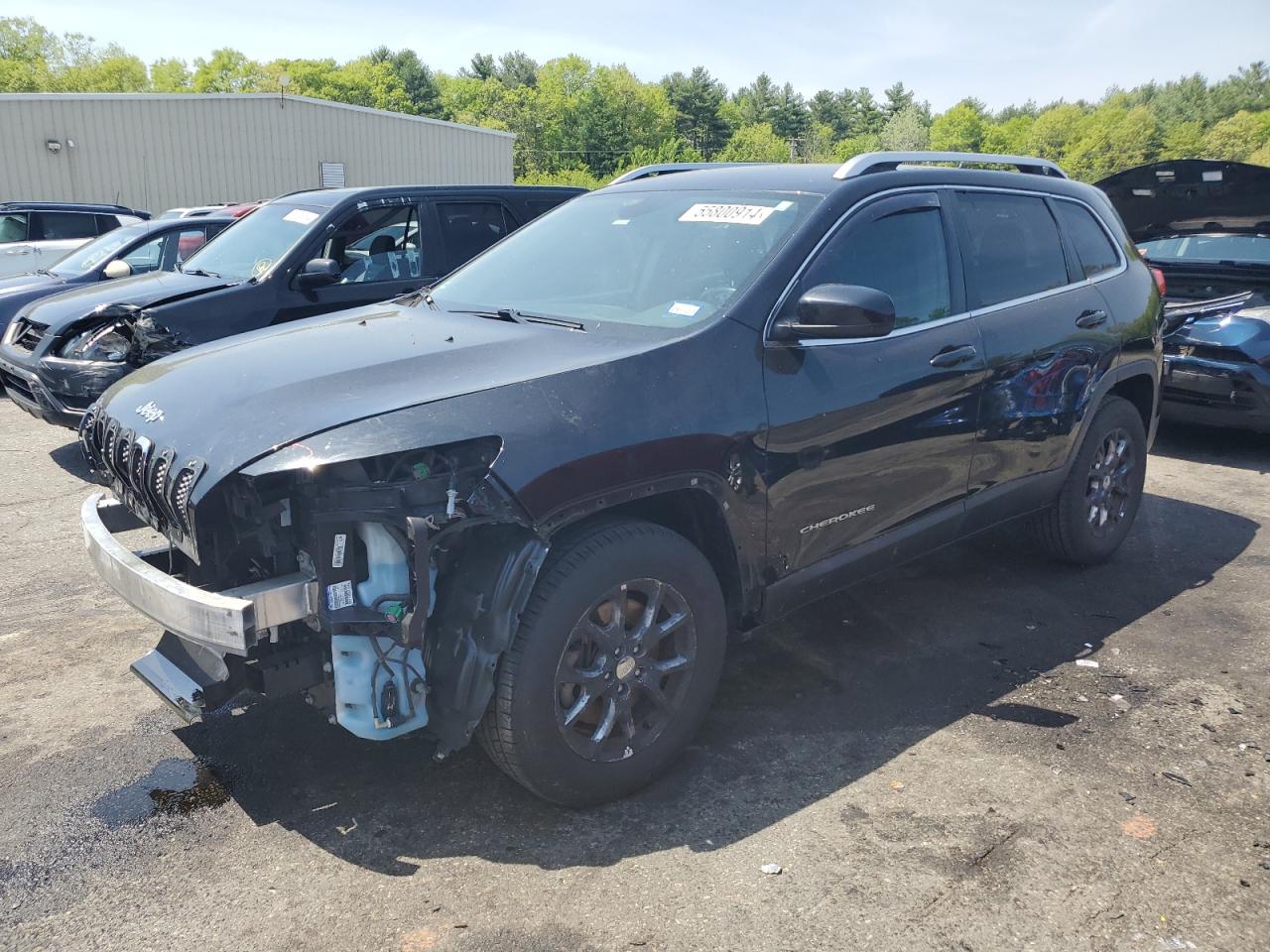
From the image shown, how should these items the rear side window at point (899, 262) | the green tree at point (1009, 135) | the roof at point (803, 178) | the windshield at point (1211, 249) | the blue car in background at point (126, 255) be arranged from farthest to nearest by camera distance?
the green tree at point (1009, 135), the blue car in background at point (126, 255), the windshield at point (1211, 249), the roof at point (803, 178), the rear side window at point (899, 262)

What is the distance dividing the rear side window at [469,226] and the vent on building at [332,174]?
24.3 m

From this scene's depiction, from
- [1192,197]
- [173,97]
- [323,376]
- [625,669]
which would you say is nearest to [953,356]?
[625,669]

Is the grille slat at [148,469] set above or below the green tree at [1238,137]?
below

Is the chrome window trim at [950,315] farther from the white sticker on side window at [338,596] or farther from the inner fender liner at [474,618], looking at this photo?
the white sticker on side window at [338,596]

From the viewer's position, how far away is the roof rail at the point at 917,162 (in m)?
3.81

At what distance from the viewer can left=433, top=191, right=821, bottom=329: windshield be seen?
136 inches

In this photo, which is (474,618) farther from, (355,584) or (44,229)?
(44,229)

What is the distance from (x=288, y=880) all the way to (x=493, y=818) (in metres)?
0.59

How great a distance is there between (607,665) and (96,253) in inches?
355

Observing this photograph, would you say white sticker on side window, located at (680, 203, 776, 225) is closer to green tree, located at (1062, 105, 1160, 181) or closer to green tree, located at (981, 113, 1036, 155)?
green tree, located at (1062, 105, 1160, 181)

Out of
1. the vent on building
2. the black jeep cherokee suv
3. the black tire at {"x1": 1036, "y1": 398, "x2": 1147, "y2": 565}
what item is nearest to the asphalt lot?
the black jeep cherokee suv

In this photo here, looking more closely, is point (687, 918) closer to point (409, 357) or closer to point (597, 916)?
point (597, 916)

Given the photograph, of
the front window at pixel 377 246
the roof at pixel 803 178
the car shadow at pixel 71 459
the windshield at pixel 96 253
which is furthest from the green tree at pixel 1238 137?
the car shadow at pixel 71 459

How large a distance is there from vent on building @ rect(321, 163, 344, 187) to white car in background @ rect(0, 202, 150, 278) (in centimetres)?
1700
